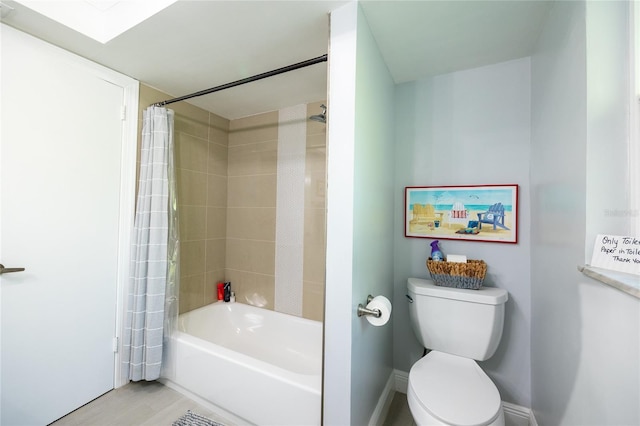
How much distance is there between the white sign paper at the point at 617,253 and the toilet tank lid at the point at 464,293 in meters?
0.69

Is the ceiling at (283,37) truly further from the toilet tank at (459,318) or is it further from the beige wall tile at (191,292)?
the beige wall tile at (191,292)

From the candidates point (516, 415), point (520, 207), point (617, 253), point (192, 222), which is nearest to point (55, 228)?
point (192, 222)

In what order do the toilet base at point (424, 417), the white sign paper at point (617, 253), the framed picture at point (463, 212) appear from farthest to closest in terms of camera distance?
the framed picture at point (463, 212)
the toilet base at point (424, 417)
the white sign paper at point (617, 253)

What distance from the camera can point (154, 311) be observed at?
73.8 inches

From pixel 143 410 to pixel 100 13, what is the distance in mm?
2443

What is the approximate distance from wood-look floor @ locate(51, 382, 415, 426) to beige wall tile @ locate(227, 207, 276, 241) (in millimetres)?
1330

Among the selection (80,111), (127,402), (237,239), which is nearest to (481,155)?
(237,239)

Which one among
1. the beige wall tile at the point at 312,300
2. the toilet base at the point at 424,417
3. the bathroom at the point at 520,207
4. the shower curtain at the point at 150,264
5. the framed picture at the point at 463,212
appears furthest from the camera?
the beige wall tile at the point at 312,300

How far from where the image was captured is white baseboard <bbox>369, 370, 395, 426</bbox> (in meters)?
1.57

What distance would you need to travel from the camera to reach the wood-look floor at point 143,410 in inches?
63.6

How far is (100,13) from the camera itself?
60.4 inches

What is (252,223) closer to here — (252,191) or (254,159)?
(252,191)

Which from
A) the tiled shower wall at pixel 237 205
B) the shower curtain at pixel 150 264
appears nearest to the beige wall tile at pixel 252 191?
the tiled shower wall at pixel 237 205

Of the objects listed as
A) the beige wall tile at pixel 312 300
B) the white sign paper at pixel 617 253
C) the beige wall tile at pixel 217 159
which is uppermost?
the beige wall tile at pixel 217 159
